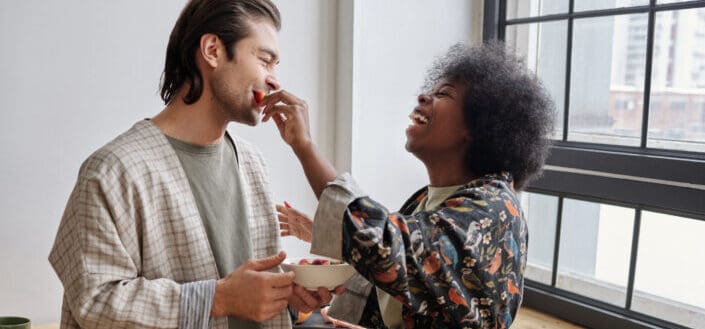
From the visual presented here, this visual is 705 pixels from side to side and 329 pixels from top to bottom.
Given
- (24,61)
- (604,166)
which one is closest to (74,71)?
(24,61)

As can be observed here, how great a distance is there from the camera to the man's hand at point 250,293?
1209 millimetres

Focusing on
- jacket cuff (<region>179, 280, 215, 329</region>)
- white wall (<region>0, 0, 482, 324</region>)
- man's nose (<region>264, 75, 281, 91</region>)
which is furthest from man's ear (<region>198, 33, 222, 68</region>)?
white wall (<region>0, 0, 482, 324</region>)

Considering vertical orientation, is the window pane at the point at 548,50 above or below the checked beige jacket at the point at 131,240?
above

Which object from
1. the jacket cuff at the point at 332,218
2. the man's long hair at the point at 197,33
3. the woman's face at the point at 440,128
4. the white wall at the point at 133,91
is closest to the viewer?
the jacket cuff at the point at 332,218

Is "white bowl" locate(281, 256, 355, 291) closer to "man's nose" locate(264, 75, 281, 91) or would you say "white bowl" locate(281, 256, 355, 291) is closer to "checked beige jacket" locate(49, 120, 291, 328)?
"checked beige jacket" locate(49, 120, 291, 328)

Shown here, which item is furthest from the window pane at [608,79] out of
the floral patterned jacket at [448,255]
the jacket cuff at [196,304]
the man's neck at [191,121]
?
the jacket cuff at [196,304]

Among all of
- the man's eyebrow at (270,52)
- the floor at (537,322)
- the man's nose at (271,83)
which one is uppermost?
the man's eyebrow at (270,52)

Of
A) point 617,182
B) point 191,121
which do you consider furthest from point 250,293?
point 617,182

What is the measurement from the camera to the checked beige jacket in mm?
1152

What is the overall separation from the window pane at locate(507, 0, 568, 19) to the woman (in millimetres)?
994

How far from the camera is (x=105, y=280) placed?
1.15 metres

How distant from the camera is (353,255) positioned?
123 cm

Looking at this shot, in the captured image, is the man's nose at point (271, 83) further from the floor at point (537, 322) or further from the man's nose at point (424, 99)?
the floor at point (537, 322)

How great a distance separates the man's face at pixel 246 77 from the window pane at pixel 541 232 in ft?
5.16
